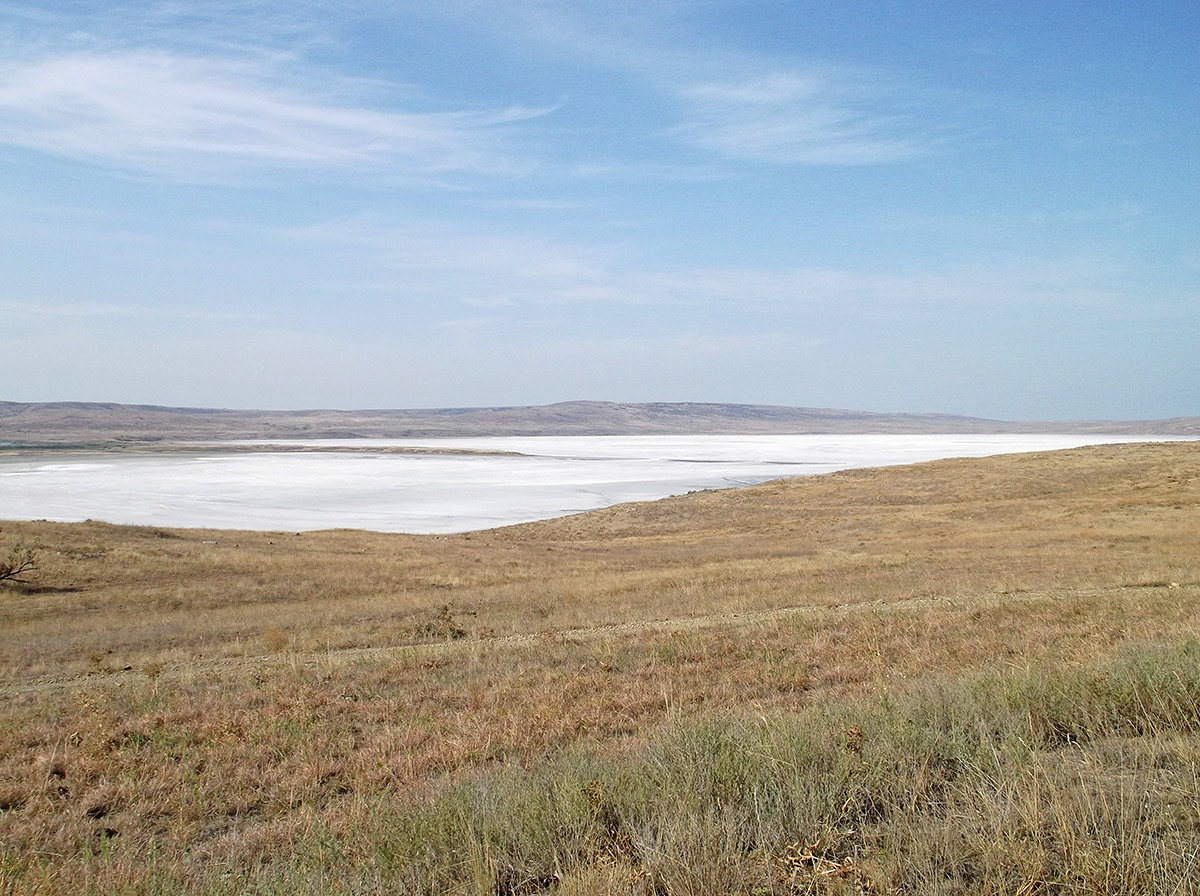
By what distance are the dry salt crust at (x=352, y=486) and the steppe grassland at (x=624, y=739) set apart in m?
32.1

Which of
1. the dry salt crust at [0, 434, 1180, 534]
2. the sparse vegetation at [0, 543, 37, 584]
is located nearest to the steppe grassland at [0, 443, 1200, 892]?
Result: the sparse vegetation at [0, 543, 37, 584]

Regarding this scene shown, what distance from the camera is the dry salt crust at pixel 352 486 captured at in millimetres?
50156

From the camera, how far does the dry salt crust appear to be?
5016 cm

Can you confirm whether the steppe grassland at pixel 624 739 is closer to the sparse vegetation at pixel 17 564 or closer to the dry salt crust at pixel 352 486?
the sparse vegetation at pixel 17 564

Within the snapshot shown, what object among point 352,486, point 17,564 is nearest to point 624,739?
point 17,564

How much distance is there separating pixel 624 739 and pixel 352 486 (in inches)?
2710

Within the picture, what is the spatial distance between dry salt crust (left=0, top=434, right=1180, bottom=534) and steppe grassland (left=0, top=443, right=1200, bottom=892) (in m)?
32.1

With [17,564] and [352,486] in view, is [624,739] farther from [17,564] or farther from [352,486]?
[352,486]

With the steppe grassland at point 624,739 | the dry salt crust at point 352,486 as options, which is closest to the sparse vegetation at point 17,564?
the steppe grassland at point 624,739

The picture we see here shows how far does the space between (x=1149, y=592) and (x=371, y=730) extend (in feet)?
40.1

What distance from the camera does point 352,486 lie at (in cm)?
7181

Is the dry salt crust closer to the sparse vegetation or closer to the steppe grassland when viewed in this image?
the sparse vegetation

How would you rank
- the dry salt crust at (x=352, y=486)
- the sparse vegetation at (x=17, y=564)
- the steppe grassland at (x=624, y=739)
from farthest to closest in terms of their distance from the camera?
1. the dry salt crust at (x=352, y=486)
2. the sparse vegetation at (x=17, y=564)
3. the steppe grassland at (x=624, y=739)

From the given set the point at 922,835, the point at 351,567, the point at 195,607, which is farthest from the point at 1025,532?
the point at 922,835
